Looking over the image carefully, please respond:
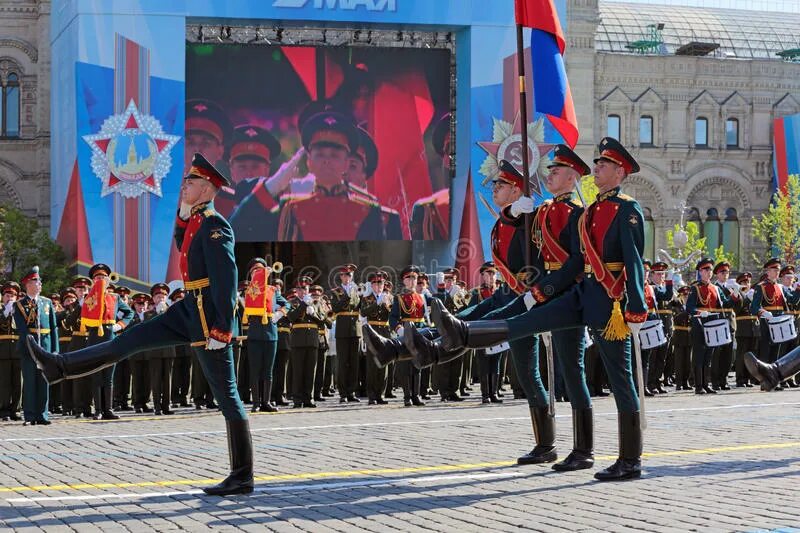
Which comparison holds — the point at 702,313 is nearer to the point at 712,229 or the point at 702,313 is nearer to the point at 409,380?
the point at 409,380

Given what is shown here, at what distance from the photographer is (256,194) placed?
3716 cm

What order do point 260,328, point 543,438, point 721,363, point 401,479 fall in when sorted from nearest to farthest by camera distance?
point 401,479 < point 543,438 < point 260,328 < point 721,363

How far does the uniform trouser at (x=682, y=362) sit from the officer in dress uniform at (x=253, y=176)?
58.3 ft

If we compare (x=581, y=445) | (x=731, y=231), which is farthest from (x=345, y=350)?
(x=731, y=231)

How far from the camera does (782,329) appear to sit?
18.9 metres

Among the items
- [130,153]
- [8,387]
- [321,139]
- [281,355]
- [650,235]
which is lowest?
[8,387]

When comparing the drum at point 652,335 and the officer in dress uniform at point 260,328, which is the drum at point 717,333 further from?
the officer in dress uniform at point 260,328

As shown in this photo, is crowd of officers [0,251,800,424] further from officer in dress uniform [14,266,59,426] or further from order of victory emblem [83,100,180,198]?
order of victory emblem [83,100,180,198]

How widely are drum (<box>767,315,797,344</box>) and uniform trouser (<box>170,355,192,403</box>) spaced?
26.8 ft

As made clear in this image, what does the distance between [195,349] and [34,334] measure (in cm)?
829

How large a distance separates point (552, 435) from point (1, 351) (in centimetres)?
954

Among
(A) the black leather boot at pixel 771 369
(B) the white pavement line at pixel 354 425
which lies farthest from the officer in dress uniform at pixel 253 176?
(A) the black leather boot at pixel 771 369

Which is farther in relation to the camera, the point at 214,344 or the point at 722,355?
the point at 722,355

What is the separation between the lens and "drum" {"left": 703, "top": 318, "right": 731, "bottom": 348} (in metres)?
18.8
